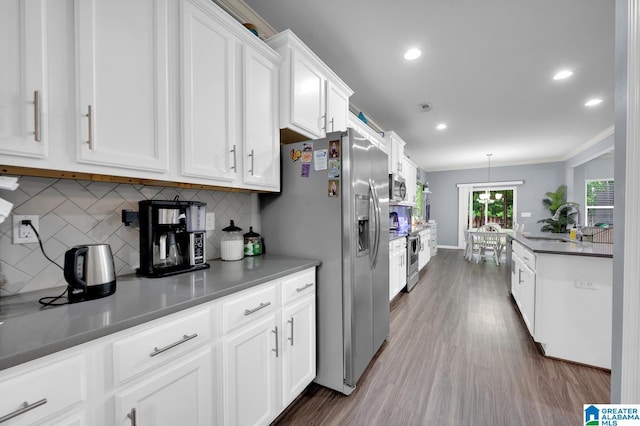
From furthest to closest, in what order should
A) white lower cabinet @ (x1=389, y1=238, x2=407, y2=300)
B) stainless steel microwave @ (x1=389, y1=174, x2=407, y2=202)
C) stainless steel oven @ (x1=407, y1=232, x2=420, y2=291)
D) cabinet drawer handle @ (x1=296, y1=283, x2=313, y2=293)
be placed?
stainless steel oven @ (x1=407, y1=232, x2=420, y2=291) < stainless steel microwave @ (x1=389, y1=174, x2=407, y2=202) < white lower cabinet @ (x1=389, y1=238, x2=407, y2=300) < cabinet drawer handle @ (x1=296, y1=283, x2=313, y2=293)

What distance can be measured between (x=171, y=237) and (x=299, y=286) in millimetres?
812

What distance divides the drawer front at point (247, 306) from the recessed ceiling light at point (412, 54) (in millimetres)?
2502

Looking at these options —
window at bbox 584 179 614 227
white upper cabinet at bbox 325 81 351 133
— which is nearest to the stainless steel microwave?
white upper cabinet at bbox 325 81 351 133

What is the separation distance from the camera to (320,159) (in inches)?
70.8

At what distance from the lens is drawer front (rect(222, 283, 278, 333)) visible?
3.83 feet

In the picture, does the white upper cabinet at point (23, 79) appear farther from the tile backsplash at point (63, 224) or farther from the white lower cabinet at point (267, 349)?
the white lower cabinet at point (267, 349)

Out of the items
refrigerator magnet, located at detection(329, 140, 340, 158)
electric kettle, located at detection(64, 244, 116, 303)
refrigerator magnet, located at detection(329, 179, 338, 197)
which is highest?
refrigerator magnet, located at detection(329, 140, 340, 158)

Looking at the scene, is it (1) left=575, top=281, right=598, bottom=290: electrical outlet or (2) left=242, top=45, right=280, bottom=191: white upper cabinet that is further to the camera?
(1) left=575, top=281, right=598, bottom=290: electrical outlet

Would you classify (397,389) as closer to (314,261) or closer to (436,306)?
(314,261)

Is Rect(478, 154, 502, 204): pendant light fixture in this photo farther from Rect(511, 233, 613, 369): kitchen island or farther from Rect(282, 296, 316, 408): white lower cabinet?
Rect(282, 296, 316, 408): white lower cabinet

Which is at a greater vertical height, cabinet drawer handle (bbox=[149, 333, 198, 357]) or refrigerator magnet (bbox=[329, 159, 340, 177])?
refrigerator magnet (bbox=[329, 159, 340, 177])

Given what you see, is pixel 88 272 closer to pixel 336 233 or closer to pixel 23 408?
pixel 23 408

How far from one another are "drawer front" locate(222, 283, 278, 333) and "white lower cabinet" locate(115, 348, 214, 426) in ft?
0.48

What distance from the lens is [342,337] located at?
1.74m
